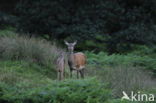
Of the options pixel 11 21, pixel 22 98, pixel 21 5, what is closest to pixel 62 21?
pixel 21 5

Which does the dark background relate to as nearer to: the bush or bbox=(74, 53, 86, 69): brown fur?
bbox=(74, 53, 86, 69): brown fur

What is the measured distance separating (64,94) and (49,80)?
1036 millimetres

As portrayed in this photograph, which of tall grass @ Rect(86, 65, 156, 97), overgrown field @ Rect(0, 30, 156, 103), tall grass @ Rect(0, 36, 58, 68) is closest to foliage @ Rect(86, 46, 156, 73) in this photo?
overgrown field @ Rect(0, 30, 156, 103)

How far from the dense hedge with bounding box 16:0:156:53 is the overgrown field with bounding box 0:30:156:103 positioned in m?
3.36

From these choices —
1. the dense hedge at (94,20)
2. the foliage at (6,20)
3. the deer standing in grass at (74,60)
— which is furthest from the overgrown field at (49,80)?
the foliage at (6,20)

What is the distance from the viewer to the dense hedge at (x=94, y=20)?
62.2ft

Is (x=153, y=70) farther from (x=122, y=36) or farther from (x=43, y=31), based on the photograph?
(x=43, y=31)

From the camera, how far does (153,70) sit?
15438 mm

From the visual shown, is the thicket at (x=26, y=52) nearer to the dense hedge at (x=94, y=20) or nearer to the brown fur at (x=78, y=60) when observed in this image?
the brown fur at (x=78, y=60)

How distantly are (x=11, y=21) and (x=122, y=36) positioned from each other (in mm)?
7263

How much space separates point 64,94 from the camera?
798 cm

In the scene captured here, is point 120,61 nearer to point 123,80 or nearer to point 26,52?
point 123,80

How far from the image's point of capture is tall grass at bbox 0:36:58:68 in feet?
40.9

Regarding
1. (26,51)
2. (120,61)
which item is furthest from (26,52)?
(120,61)
